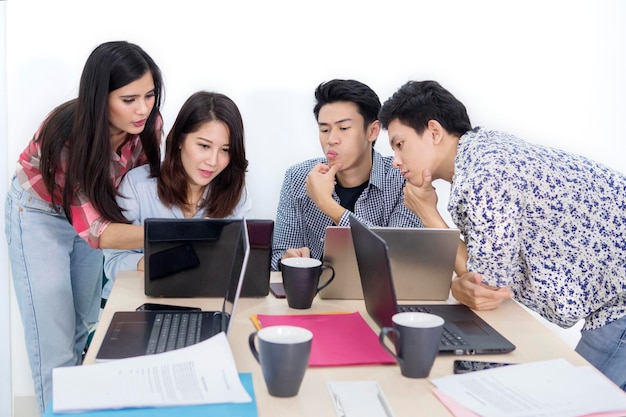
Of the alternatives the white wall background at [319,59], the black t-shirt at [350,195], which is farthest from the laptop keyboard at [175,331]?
the white wall background at [319,59]

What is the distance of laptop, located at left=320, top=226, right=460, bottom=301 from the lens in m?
1.57

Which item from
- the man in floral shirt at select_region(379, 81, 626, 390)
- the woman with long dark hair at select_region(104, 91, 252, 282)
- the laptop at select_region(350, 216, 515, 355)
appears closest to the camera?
the laptop at select_region(350, 216, 515, 355)

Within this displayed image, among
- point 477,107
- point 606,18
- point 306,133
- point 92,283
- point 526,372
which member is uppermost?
point 606,18

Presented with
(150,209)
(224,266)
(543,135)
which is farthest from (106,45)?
(543,135)

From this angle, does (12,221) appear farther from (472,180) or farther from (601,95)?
(601,95)

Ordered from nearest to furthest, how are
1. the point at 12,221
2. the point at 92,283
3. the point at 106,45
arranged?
the point at 106,45, the point at 12,221, the point at 92,283

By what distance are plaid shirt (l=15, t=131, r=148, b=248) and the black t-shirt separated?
67cm

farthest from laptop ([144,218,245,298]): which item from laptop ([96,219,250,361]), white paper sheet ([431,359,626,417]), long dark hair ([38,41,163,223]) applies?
white paper sheet ([431,359,626,417])

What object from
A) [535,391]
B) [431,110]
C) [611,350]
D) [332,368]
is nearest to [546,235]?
[611,350]

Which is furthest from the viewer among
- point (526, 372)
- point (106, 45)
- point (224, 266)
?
point (106, 45)

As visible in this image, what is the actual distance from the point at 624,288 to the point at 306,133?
1301mm

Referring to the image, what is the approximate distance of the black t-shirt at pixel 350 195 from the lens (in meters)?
2.36

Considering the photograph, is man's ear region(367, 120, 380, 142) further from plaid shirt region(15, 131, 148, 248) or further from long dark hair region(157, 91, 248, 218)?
plaid shirt region(15, 131, 148, 248)

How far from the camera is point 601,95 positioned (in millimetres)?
2621
